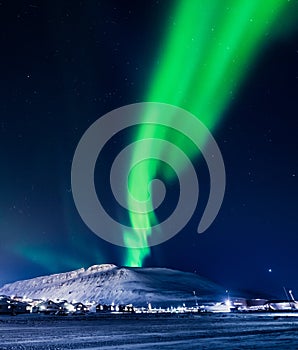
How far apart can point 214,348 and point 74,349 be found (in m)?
12.6

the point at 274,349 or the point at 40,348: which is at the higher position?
the point at 40,348

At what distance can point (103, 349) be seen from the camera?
108 ft

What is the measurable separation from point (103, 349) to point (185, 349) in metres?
7.49

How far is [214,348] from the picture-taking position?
98.9 ft

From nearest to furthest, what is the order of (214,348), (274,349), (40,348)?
(274,349) < (214,348) < (40,348)

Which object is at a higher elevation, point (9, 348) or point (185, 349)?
point (9, 348)

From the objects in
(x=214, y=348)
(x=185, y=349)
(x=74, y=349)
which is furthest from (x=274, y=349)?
(x=74, y=349)

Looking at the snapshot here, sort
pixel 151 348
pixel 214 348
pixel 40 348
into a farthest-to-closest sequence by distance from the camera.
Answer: pixel 40 348 < pixel 151 348 < pixel 214 348

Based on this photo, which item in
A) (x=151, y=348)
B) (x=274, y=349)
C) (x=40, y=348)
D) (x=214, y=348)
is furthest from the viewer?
(x=40, y=348)

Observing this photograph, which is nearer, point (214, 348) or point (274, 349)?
point (274, 349)

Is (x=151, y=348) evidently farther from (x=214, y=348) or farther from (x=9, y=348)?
(x=9, y=348)

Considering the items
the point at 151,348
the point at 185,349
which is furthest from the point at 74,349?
the point at 185,349

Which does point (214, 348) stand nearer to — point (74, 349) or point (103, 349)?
point (103, 349)

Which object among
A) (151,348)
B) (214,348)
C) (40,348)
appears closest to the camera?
(214,348)
